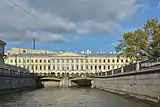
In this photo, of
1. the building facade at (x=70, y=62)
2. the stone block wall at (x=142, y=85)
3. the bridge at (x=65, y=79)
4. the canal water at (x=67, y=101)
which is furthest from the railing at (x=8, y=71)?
the building facade at (x=70, y=62)

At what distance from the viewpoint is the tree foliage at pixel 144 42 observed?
63697 millimetres

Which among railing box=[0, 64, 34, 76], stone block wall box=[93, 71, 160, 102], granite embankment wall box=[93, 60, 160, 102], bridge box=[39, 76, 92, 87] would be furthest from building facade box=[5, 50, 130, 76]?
granite embankment wall box=[93, 60, 160, 102]

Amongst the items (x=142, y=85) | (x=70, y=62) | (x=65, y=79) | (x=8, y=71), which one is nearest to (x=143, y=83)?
(x=142, y=85)

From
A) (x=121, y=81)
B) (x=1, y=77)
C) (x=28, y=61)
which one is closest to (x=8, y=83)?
(x=1, y=77)

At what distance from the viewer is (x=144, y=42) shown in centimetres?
6494

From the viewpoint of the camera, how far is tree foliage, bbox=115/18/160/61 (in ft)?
209

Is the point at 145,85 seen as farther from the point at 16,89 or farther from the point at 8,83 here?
the point at 16,89

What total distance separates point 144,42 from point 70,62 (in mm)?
103544

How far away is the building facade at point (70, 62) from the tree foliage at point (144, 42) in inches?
3733

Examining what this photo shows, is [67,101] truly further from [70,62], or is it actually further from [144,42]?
[70,62]

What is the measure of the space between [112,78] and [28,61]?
10693 cm

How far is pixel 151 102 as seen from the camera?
30.9 metres

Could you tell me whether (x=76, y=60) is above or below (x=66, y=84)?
above

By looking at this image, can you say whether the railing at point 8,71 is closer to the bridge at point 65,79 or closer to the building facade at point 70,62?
the bridge at point 65,79
